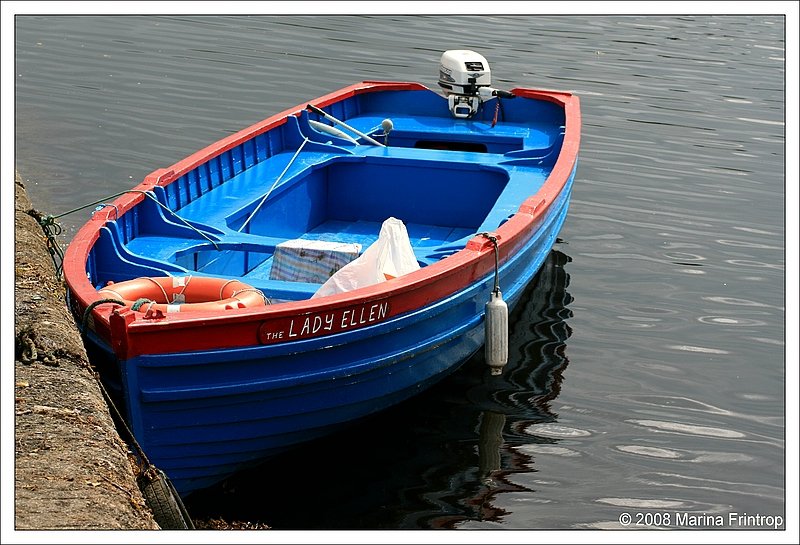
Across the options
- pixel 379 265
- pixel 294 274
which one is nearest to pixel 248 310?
pixel 379 265

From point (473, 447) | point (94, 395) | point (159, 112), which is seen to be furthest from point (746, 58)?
point (94, 395)

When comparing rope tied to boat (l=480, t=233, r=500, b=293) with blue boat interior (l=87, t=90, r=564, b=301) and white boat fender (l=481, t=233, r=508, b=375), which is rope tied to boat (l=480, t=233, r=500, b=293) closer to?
white boat fender (l=481, t=233, r=508, b=375)

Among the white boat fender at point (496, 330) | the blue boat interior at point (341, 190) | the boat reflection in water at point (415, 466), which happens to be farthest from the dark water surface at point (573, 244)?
the blue boat interior at point (341, 190)

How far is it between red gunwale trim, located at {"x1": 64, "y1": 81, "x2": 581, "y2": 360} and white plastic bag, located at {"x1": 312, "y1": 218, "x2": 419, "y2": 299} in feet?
0.80

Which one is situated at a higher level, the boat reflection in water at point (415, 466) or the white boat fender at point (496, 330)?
the white boat fender at point (496, 330)

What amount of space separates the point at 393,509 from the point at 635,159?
8.27 meters

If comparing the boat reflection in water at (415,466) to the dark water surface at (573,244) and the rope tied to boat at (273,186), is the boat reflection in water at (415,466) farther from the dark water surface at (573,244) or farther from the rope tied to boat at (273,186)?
the rope tied to boat at (273,186)

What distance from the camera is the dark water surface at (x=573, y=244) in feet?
21.9

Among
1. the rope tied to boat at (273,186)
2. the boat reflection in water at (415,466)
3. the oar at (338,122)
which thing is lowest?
the boat reflection in water at (415,466)

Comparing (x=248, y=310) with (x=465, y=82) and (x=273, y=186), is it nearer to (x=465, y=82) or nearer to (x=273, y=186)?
(x=273, y=186)

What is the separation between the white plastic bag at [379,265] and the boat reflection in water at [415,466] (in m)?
0.96

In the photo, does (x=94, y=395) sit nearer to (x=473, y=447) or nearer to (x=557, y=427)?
(x=473, y=447)

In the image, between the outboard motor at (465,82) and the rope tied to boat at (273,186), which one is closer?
the rope tied to boat at (273,186)

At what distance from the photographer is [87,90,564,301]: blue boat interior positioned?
7320 millimetres
